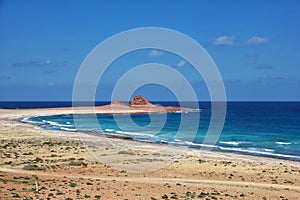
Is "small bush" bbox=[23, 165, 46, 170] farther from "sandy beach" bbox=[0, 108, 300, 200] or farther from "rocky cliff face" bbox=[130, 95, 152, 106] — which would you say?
"rocky cliff face" bbox=[130, 95, 152, 106]

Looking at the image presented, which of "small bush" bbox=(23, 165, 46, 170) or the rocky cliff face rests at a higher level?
the rocky cliff face

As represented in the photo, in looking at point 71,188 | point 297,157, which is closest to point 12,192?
point 71,188

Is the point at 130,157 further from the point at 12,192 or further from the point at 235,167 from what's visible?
the point at 12,192

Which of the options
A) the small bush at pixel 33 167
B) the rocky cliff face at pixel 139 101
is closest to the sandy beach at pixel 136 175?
the small bush at pixel 33 167

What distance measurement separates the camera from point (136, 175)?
25.8 meters

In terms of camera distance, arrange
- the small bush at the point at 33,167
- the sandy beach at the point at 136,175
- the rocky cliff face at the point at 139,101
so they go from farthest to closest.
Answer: the rocky cliff face at the point at 139,101
the small bush at the point at 33,167
the sandy beach at the point at 136,175

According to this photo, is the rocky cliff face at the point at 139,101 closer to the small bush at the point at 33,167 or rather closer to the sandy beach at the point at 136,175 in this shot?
the sandy beach at the point at 136,175

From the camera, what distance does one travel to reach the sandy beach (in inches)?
779

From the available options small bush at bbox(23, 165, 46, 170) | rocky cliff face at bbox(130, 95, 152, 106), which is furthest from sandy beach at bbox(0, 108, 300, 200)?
rocky cliff face at bbox(130, 95, 152, 106)

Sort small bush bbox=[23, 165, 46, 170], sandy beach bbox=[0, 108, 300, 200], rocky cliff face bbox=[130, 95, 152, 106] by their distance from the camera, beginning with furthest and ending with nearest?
rocky cliff face bbox=[130, 95, 152, 106], small bush bbox=[23, 165, 46, 170], sandy beach bbox=[0, 108, 300, 200]

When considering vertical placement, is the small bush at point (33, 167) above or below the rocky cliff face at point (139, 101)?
below

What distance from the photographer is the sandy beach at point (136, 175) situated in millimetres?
19797

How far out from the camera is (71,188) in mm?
20172

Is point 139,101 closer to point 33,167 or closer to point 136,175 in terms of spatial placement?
point 33,167
